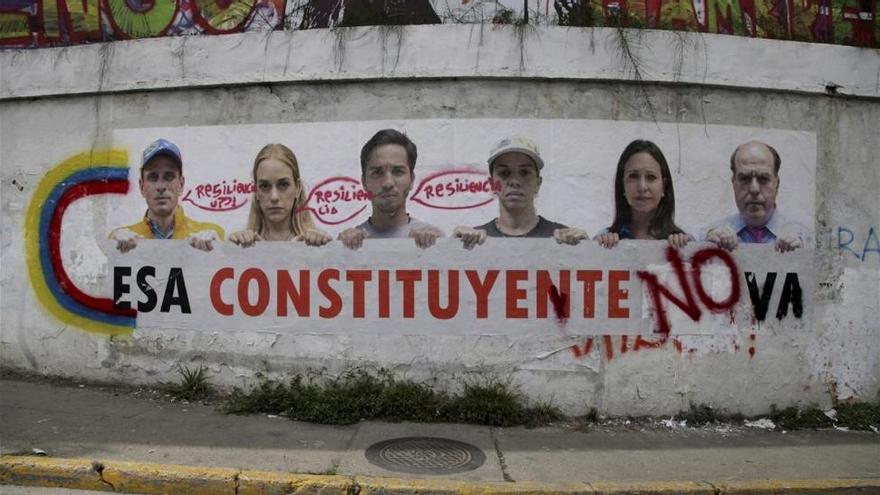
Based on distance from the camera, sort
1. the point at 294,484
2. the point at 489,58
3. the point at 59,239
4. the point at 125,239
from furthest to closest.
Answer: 1. the point at 59,239
2. the point at 125,239
3. the point at 489,58
4. the point at 294,484

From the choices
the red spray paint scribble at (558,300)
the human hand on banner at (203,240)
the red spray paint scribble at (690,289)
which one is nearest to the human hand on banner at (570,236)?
the red spray paint scribble at (558,300)

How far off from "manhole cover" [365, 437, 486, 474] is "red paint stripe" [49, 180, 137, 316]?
10.7 ft

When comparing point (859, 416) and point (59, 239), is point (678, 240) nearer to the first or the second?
point (859, 416)

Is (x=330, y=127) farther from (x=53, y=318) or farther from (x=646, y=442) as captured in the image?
(x=646, y=442)

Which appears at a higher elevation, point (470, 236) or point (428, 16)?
point (428, 16)

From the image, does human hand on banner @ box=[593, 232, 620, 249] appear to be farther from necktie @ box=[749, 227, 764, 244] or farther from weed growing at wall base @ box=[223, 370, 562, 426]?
weed growing at wall base @ box=[223, 370, 562, 426]

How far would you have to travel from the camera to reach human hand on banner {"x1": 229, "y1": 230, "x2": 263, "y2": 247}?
20.8 feet

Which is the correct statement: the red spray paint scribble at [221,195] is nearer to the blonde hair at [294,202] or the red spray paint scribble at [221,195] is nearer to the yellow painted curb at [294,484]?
the blonde hair at [294,202]

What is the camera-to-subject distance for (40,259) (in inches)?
273

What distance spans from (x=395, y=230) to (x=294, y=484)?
2.56 metres

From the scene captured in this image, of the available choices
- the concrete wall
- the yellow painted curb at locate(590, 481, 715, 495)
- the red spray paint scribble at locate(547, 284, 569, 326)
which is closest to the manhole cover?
the concrete wall

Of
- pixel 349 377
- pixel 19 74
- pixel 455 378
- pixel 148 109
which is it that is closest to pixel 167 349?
pixel 349 377

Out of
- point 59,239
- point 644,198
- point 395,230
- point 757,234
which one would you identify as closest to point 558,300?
point 644,198

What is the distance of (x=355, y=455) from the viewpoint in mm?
5043
